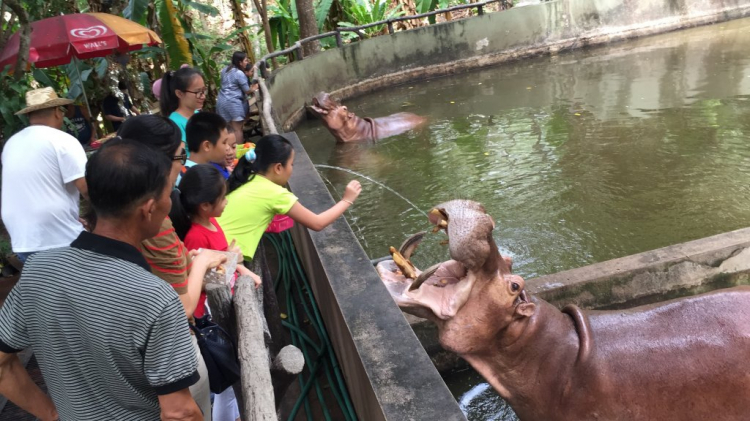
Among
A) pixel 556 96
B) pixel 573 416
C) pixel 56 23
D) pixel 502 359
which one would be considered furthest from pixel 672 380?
pixel 556 96

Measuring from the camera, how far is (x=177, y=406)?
160 centimetres

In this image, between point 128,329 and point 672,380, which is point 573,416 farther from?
point 128,329

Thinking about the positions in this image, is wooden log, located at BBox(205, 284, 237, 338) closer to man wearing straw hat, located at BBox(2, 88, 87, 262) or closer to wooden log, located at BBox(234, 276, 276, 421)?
wooden log, located at BBox(234, 276, 276, 421)

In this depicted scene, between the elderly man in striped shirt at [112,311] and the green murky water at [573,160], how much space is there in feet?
7.54

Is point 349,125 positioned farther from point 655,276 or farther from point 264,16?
point 655,276

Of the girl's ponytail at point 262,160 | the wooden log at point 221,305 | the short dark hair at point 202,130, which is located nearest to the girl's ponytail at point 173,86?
the short dark hair at point 202,130

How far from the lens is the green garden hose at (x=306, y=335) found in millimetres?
3299

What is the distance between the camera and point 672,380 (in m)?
2.37

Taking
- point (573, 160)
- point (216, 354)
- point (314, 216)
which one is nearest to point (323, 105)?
point (573, 160)

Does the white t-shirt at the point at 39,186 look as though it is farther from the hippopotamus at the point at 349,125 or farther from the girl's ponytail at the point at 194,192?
the hippopotamus at the point at 349,125

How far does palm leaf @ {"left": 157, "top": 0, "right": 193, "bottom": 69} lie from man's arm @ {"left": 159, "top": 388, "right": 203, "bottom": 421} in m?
9.23

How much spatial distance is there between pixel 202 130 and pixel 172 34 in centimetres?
683

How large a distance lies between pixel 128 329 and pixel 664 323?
211cm

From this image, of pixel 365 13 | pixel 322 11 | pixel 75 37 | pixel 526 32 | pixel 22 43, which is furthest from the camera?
pixel 365 13
